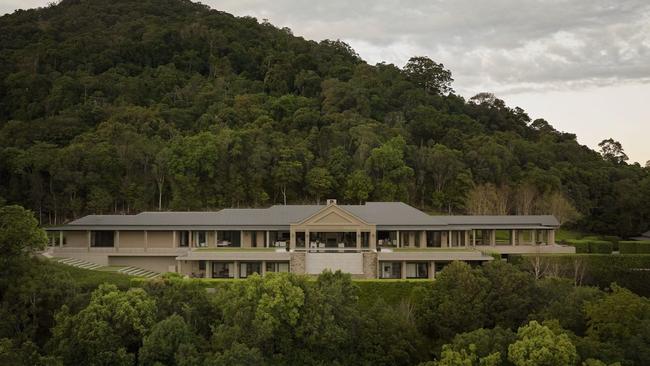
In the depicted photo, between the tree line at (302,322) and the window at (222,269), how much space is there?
10.6 meters

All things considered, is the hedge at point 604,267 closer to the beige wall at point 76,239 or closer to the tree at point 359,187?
the tree at point 359,187

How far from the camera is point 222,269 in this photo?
37.4 metres

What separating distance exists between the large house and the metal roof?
7cm

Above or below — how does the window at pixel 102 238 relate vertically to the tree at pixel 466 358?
above

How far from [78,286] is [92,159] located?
30.1 meters

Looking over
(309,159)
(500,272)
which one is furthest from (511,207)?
(500,272)

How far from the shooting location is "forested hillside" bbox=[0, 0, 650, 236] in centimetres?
5478

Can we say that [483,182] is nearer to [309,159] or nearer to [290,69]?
[309,159]

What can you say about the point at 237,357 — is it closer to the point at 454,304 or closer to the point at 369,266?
the point at 454,304

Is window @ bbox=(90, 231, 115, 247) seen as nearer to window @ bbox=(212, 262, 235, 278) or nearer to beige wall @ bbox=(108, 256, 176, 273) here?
beige wall @ bbox=(108, 256, 176, 273)

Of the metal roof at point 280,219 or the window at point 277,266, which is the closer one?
the window at point 277,266

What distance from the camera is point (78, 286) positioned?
86.8 feet

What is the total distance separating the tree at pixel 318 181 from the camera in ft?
186

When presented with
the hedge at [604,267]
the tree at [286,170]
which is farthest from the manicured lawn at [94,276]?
the tree at [286,170]
